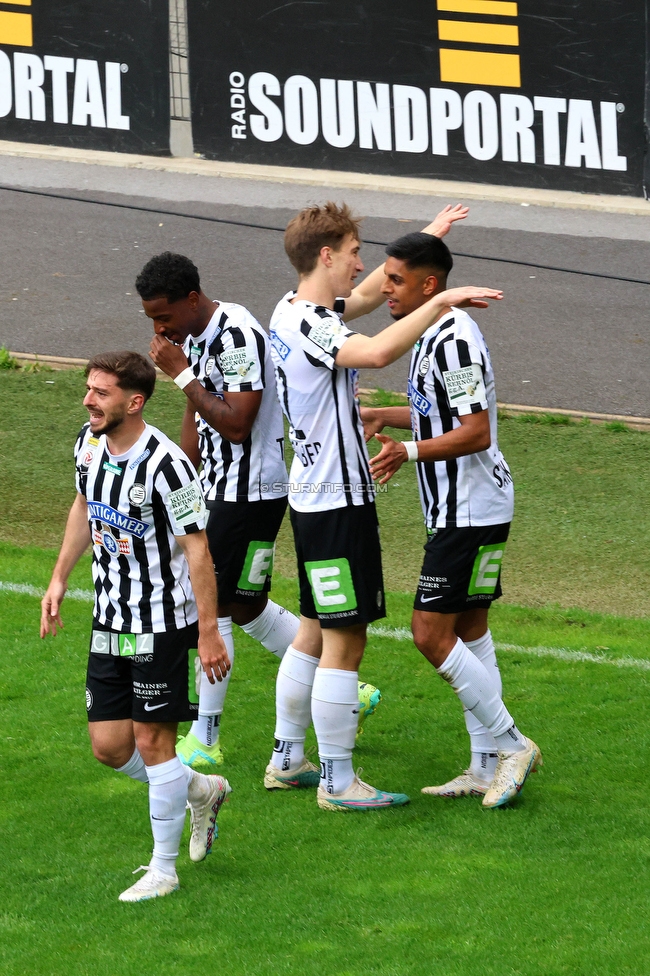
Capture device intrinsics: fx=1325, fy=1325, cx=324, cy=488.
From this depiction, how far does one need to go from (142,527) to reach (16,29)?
14.5 metres

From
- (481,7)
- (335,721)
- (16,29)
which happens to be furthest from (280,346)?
(16,29)

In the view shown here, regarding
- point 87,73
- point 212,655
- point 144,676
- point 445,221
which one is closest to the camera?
point 212,655

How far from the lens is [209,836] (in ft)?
16.1

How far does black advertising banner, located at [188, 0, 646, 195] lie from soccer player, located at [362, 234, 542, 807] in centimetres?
1094

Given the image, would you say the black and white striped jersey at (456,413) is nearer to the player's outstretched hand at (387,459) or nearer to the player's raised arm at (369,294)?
the player's outstretched hand at (387,459)

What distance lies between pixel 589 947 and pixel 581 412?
741cm

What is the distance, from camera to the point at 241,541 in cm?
574

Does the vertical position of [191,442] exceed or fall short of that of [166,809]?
it exceeds it

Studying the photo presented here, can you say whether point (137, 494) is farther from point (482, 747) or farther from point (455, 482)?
point (482, 747)

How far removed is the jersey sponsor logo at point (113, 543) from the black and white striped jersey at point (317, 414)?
889mm

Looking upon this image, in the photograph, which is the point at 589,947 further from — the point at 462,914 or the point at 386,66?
the point at 386,66

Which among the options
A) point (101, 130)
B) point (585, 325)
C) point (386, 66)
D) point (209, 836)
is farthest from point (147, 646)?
point (101, 130)

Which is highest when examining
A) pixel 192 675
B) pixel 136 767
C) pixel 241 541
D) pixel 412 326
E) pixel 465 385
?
pixel 412 326

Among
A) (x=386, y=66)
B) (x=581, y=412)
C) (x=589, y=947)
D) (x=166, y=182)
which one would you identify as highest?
(x=386, y=66)
